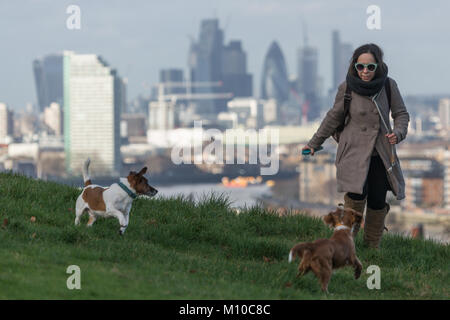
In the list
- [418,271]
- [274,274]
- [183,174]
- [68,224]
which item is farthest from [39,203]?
[183,174]

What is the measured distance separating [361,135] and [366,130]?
0.25ft

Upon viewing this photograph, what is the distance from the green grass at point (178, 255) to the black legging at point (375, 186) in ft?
1.94

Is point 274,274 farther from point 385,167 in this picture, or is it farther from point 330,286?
point 385,167

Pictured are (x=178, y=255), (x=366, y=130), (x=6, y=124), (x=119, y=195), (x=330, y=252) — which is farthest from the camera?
(x=6, y=124)

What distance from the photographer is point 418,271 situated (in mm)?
9086

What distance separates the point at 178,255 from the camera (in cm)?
805

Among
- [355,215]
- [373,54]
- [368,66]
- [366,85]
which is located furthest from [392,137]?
Result: [355,215]

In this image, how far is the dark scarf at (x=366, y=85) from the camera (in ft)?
28.0

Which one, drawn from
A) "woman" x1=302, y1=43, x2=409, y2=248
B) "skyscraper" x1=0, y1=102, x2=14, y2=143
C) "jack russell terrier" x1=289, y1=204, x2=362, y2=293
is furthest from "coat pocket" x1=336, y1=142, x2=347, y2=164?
"skyscraper" x1=0, y1=102, x2=14, y2=143

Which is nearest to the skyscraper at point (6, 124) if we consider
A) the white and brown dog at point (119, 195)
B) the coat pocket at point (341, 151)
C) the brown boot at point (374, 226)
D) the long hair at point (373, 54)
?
the brown boot at point (374, 226)

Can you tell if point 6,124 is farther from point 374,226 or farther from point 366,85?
point 366,85

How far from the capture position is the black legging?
352 inches

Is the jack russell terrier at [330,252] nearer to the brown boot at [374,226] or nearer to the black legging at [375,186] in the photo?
the black legging at [375,186]
